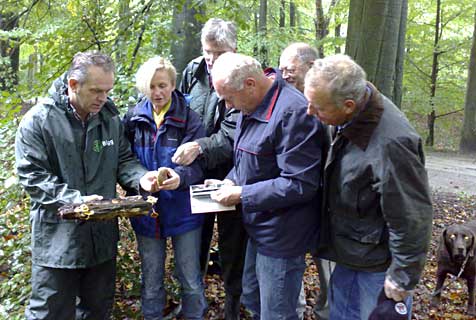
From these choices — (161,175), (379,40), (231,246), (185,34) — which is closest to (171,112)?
(161,175)

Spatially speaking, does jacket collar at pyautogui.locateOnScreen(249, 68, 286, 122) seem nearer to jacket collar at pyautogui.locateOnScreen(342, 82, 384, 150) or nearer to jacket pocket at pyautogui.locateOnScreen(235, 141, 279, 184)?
jacket pocket at pyautogui.locateOnScreen(235, 141, 279, 184)

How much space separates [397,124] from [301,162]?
568 millimetres

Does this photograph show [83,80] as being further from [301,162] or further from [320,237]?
[320,237]

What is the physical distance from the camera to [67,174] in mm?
2740

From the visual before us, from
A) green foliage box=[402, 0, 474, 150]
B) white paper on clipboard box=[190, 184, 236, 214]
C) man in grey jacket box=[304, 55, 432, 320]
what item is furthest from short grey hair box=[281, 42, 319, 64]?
green foliage box=[402, 0, 474, 150]

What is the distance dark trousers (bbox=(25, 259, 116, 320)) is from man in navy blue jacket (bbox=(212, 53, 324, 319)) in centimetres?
104

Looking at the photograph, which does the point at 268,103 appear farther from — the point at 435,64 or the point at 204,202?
the point at 435,64

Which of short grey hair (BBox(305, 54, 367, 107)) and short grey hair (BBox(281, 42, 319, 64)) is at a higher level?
short grey hair (BBox(281, 42, 319, 64))

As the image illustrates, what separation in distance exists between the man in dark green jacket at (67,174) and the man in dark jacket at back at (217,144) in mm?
443


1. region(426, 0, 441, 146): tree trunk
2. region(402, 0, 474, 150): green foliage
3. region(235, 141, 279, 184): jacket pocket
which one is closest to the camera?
region(235, 141, 279, 184): jacket pocket

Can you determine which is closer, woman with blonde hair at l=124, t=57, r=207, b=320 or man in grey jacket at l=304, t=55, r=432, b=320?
man in grey jacket at l=304, t=55, r=432, b=320

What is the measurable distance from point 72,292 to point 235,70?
1.78m

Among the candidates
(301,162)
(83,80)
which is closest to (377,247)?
(301,162)

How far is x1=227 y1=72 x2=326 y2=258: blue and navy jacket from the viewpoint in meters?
2.48
